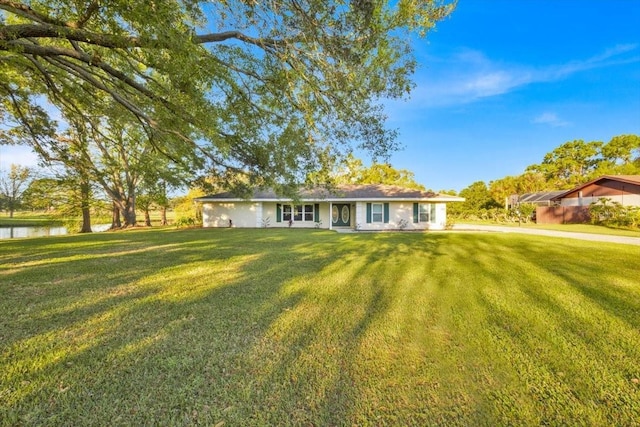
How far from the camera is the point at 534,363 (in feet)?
8.92

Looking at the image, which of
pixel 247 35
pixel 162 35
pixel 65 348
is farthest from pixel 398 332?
pixel 247 35

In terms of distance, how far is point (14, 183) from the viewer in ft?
72.9

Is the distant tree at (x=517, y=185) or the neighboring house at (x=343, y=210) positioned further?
the distant tree at (x=517, y=185)

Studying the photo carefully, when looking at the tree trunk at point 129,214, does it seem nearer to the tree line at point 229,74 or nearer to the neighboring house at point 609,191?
the tree line at point 229,74

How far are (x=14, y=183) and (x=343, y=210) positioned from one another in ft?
83.1

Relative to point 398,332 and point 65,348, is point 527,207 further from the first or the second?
point 65,348

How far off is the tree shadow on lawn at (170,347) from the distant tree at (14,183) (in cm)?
1949

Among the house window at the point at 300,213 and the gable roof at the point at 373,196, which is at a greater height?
the gable roof at the point at 373,196

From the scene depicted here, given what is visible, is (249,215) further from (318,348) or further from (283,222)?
(318,348)

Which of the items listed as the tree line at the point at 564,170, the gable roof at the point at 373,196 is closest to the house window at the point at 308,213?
the gable roof at the point at 373,196

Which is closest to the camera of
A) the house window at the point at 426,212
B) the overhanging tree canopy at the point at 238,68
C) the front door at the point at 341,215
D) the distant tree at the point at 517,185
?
the overhanging tree canopy at the point at 238,68

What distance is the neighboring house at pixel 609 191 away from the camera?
2303 cm

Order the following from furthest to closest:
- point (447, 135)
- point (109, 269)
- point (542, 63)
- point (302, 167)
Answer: point (447, 135) < point (542, 63) < point (302, 167) < point (109, 269)

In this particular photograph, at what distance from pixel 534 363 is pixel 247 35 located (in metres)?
7.04
